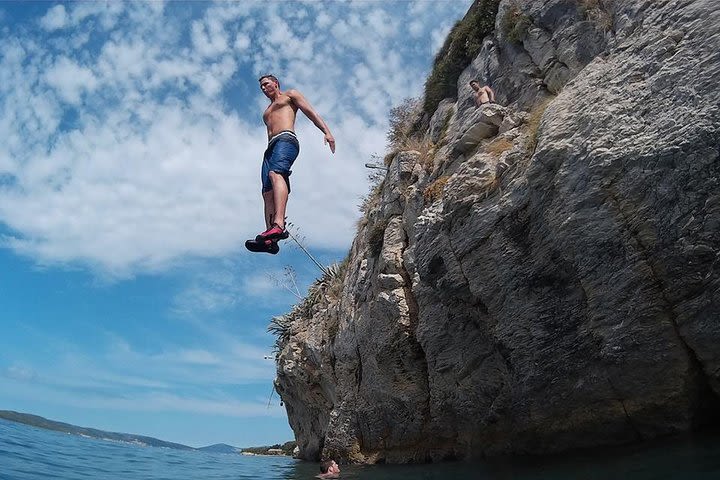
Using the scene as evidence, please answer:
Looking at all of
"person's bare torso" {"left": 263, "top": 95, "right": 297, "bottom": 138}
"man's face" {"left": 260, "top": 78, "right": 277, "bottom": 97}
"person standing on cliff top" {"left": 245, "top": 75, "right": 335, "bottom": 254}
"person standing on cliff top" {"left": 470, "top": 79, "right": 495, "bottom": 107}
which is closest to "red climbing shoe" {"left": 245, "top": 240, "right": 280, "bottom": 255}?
"person standing on cliff top" {"left": 245, "top": 75, "right": 335, "bottom": 254}

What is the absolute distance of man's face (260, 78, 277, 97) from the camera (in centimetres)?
662

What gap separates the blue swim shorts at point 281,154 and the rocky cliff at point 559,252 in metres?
3.82

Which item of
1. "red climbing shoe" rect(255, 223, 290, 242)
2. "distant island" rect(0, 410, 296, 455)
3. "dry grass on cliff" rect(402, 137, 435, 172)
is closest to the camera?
"red climbing shoe" rect(255, 223, 290, 242)

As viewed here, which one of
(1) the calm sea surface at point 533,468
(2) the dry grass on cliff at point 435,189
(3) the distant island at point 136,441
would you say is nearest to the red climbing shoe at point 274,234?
(1) the calm sea surface at point 533,468

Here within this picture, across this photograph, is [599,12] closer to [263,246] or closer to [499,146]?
[499,146]

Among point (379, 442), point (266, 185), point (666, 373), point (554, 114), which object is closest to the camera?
point (266, 185)

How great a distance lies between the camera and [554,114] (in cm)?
817

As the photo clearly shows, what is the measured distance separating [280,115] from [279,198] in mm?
1140

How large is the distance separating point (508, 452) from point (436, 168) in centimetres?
561

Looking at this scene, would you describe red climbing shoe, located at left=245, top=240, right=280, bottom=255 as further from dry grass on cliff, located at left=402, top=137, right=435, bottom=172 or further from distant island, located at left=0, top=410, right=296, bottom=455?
distant island, located at left=0, top=410, right=296, bottom=455

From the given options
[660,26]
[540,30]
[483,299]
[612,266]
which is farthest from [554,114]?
[540,30]

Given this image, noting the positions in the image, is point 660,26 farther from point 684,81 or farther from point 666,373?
point 666,373

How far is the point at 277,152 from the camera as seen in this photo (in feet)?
19.9

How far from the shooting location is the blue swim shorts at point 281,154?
6.02 m
